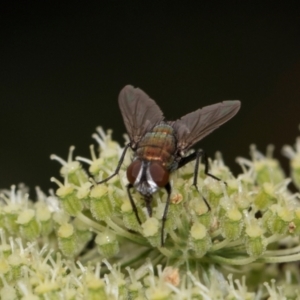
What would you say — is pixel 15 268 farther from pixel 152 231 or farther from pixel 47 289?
pixel 152 231

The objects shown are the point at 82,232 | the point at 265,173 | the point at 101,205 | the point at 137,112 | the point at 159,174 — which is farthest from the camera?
the point at 265,173

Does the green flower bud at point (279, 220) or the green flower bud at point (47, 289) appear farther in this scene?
the green flower bud at point (279, 220)

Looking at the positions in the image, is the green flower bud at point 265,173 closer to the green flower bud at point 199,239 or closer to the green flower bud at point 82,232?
the green flower bud at point 199,239

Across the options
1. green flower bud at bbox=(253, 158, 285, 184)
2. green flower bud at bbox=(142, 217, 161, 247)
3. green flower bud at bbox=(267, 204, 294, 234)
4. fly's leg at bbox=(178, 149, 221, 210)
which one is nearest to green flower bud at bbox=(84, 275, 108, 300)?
green flower bud at bbox=(142, 217, 161, 247)

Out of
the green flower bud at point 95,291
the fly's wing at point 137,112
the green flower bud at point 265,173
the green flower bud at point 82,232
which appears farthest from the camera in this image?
the green flower bud at point 265,173

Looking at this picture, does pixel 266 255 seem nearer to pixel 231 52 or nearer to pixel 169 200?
pixel 169 200

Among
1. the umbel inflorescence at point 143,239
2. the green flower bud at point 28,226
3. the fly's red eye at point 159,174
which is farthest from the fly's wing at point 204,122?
the green flower bud at point 28,226

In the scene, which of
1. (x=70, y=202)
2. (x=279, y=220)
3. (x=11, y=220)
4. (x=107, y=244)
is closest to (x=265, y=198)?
(x=279, y=220)

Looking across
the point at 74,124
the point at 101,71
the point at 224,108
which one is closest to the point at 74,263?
the point at 224,108
